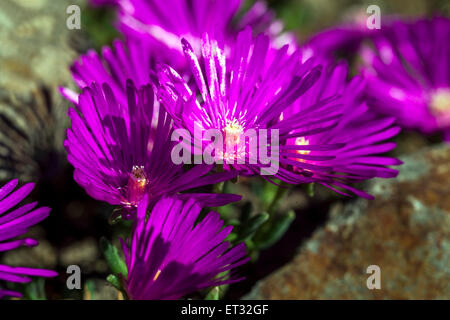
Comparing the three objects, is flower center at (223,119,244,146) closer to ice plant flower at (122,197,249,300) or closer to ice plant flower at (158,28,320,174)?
ice plant flower at (158,28,320,174)

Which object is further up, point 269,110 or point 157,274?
point 269,110

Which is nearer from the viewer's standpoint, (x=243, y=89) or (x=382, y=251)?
(x=243, y=89)

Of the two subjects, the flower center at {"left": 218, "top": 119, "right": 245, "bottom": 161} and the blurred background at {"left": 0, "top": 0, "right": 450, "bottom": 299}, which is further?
the blurred background at {"left": 0, "top": 0, "right": 450, "bottom": 299}

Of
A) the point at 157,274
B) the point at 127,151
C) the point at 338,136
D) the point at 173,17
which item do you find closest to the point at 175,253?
the point at 157,274

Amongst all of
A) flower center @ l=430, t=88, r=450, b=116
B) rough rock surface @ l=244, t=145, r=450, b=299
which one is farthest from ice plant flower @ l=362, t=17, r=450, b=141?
rough rock surface @ l=244, t=145, r=450, b=299

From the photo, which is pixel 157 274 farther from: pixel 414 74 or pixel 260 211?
pixel 414 74

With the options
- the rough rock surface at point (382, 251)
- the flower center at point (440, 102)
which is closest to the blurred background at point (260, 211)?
the rough rock surface at point (382, 251)
